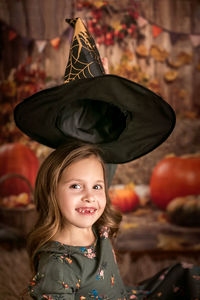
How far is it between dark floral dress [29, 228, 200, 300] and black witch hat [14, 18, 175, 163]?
1.11ft

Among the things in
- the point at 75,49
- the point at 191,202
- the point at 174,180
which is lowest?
the point at 191,202

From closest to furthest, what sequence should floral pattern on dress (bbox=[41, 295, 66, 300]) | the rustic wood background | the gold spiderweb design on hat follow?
floral pattern on dress (bbox=[41, 295, 66, 300]) → the gold spiderweb design on hat → the rustic wood background

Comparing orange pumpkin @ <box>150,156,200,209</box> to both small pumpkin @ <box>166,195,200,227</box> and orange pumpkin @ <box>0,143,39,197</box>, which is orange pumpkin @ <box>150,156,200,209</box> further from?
orange pumpkin @ <box>0,143,39,197</box>

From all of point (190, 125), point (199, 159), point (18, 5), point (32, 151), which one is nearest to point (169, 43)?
point (190, 125)

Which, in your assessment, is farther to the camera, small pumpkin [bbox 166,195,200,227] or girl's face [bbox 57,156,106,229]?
small pumpkin [bbox 166,195,200,227]

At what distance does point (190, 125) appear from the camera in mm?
2340

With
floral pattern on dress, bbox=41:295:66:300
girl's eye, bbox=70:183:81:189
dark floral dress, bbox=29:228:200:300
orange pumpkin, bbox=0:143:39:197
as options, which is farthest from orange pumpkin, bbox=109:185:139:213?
floral pattern on dress, bbox=41:295:66:300

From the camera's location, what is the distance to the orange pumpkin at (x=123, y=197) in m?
2.39

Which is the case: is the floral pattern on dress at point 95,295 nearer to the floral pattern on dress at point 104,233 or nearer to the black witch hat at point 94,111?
the floral pattern on dress at point 104,233

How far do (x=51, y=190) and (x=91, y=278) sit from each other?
301 mm

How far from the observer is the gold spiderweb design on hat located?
106 cm

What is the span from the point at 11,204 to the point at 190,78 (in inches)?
59.0

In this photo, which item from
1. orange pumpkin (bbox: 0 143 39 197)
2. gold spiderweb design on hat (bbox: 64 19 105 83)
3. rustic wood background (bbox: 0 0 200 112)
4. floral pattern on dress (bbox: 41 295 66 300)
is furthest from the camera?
orange pumpkin (bbox: 0 143 39 197)

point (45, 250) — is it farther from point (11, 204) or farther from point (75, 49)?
point (11, 204)
